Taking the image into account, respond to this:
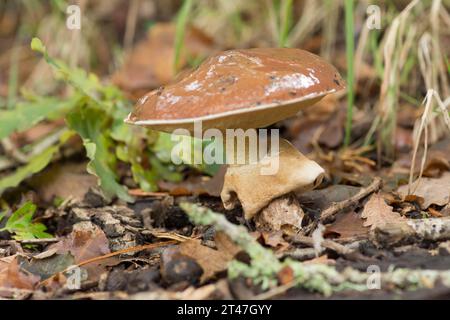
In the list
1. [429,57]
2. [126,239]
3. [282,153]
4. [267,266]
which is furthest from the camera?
[429,57]

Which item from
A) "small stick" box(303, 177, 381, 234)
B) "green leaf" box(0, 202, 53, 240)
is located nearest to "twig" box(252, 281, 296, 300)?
"small stick" box(303, 177, 381, 234)

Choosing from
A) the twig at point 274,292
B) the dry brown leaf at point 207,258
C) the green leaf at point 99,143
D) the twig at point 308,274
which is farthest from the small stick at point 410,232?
the green leaf at point 99,143

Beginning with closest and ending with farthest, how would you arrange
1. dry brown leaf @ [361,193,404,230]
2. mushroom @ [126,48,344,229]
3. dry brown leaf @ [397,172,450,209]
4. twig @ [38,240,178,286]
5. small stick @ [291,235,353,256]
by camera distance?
mushroom @ [126,48,344,229], small stick @ [291,235,353,256], twig @ [38,240,178,286], dry brown leaf @ [361,193,404,230], dry brown leaf @ [397,172,450,209]

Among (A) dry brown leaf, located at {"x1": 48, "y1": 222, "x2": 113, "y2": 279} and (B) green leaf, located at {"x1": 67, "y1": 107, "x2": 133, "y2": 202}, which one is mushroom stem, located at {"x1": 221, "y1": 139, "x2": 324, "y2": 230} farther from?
(B) green leaf, located at {"x1": 67, "y1": 107, "x2": 133, "y2": 202}

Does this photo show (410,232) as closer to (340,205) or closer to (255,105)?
(340,205)

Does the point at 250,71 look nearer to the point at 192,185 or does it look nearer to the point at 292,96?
the point at 292,96

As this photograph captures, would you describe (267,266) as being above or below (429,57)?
below

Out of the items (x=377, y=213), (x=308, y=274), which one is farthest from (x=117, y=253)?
(x=377, y=213)

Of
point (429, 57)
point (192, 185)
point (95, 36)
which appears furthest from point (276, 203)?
point (95, 36)
